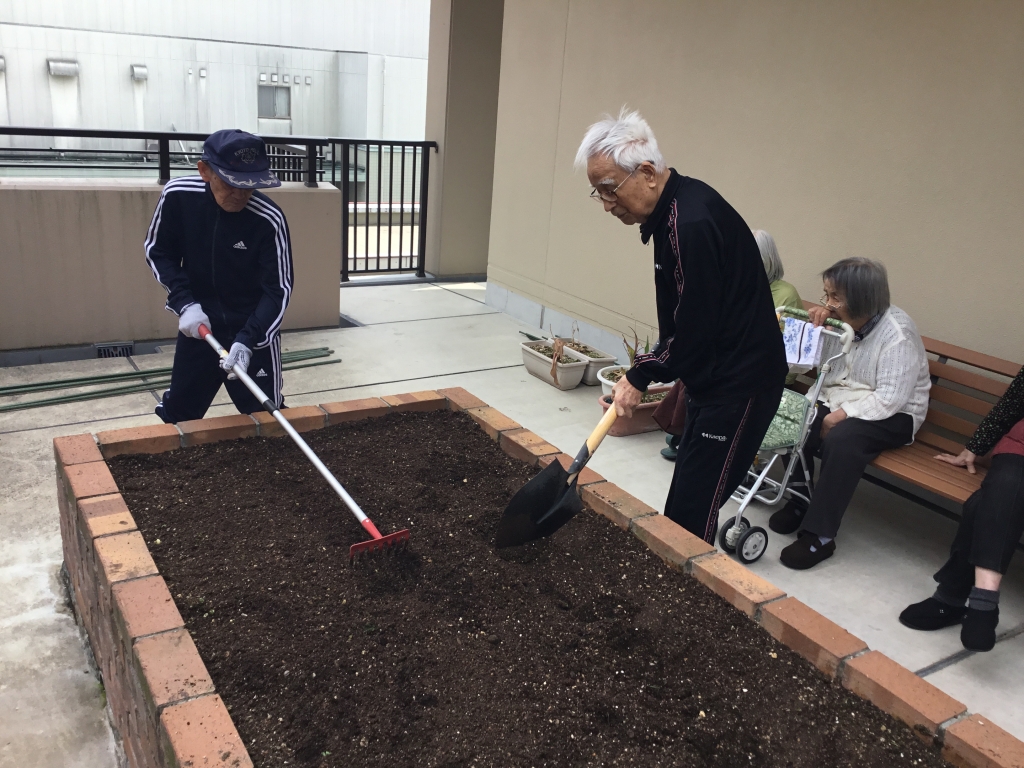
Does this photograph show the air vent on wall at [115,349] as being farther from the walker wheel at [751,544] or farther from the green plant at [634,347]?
the walker wheel at [751,544]

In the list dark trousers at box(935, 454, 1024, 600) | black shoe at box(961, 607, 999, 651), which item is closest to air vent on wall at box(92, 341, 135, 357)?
dark trousers at box(935, 454, 1024, 600)

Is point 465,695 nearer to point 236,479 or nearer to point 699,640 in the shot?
point 699,640

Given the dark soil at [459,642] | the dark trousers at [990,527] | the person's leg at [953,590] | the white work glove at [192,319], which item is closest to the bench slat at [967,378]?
the dark trousers at [990,527]

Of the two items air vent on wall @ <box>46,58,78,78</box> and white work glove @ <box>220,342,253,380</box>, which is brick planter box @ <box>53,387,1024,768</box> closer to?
white work glove @ <box>220,342,253,380</box>

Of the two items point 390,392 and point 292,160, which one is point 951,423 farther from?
point 292,160

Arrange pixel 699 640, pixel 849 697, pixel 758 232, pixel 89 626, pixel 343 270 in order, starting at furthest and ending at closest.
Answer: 1. pixel 343 270
2. pixel 758 232
3. pixel 89 626
4. pixel 699 640
5. pixel 849 697

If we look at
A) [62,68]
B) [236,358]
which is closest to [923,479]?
[236,358]

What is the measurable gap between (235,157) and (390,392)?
A: 7.64ft

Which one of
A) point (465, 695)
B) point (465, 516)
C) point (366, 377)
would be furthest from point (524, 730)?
point (366, 377)

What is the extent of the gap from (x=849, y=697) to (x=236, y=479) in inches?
81.3

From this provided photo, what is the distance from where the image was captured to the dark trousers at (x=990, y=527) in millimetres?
2861

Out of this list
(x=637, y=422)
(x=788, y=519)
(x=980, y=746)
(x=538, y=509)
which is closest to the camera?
(x=980, y=746)

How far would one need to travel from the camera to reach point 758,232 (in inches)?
157

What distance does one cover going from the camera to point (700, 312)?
2.31 metres
